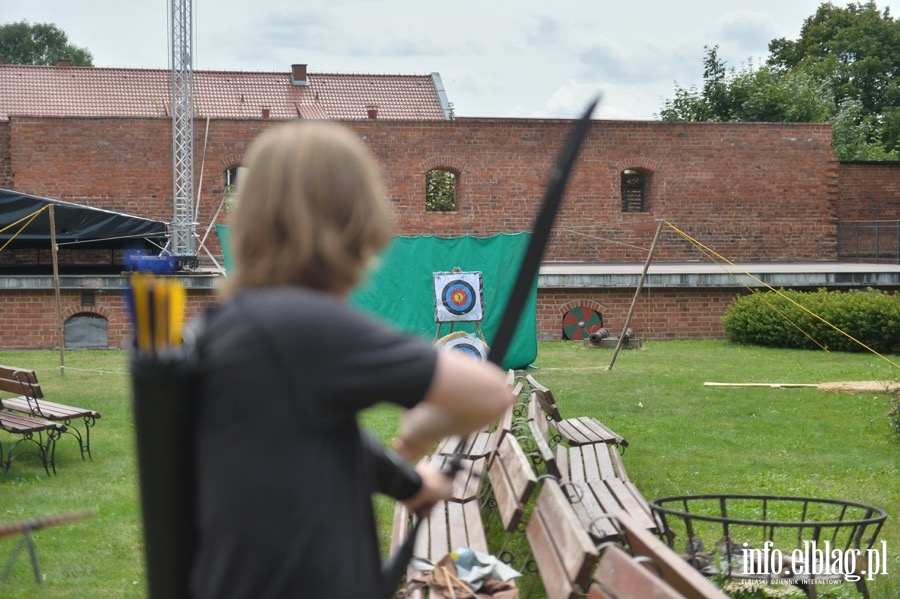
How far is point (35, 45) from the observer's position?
67.6 m

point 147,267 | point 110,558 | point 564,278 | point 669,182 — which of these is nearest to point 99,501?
point 110,558

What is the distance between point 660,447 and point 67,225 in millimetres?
16230

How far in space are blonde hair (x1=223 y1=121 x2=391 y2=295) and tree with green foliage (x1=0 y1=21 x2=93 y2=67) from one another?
69680mm

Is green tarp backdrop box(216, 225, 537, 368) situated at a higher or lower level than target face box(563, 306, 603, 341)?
higher

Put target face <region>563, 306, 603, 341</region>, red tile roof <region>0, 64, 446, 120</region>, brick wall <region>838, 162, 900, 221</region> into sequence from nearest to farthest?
target face <region>563, 306, 603, 341</region> < brick wall <region>838, 162, 900, 221</region> < red tile roof <region>0, 64, 446, 120</region>

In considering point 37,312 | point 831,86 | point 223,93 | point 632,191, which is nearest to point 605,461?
point 37,312

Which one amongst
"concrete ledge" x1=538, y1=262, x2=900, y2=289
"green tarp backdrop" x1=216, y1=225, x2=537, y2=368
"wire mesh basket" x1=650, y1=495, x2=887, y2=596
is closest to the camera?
"wire mesh basket" x1=650, y1=495, x2=887, y2=596

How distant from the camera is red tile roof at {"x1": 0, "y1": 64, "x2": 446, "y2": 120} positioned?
39812mm

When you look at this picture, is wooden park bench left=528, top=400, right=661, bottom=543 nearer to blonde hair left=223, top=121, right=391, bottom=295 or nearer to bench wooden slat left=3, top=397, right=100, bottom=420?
blonde hair left=223, top=121, right=391, bottom=295

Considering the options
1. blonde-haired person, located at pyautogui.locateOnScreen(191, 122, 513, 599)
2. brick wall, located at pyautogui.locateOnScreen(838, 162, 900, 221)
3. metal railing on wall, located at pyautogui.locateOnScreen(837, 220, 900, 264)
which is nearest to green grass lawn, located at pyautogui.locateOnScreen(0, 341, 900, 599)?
blonde-haired person, located at pyautogui.locateOnScreen(191, 122, 513, 599)

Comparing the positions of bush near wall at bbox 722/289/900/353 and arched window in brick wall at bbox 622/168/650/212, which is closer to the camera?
bush near wall at bbox 722/289/900/353

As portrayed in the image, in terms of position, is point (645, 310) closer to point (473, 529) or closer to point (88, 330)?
point (88, 330)

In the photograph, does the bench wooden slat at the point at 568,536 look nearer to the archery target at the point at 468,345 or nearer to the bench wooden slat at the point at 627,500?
the bench wooden slat at the point at 627,500

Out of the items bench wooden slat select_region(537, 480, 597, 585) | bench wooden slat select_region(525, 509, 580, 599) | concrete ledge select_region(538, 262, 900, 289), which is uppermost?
concrete ledge select_region(538, 262, 900, 289)
